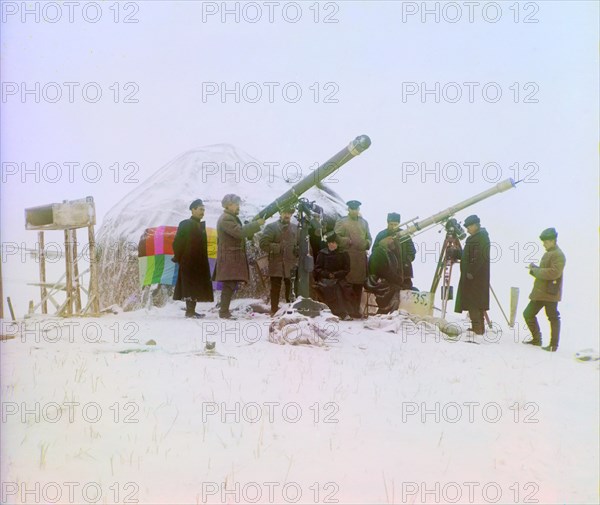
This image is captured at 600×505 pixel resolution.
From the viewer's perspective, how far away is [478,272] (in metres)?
5.68

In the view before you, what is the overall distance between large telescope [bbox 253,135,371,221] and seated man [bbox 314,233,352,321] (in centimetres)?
75

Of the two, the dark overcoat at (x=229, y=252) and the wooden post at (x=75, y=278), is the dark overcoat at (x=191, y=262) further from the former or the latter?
the wooden post at (x=75, y=278)

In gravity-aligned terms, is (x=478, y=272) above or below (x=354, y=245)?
below

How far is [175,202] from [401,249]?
3.23 meters

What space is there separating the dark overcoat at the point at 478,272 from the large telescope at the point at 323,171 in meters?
1.51

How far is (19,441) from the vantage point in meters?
3.33

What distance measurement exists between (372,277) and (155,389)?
383 cm

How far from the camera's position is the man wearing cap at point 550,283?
5023 mm

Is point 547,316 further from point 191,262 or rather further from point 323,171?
point 191,262

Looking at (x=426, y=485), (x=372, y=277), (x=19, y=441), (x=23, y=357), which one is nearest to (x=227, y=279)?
(x=372, y=277)

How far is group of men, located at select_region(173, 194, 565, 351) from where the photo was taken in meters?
5.25

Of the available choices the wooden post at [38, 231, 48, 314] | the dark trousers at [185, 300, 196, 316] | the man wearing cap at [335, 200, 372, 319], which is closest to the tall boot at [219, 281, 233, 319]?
the dark trousers at [185, 300, 196, 316]

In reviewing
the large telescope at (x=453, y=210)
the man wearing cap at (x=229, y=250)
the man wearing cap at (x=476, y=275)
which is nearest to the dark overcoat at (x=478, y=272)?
the man wearing cap at (x=476, y=275)

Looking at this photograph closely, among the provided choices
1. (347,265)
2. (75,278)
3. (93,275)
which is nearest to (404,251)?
(347,265)
